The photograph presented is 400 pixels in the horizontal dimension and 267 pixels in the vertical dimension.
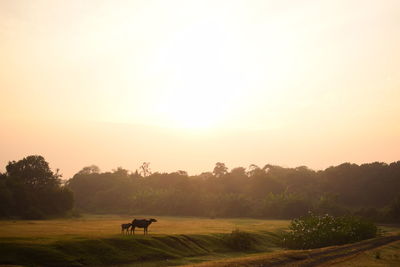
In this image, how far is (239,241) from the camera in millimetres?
45312

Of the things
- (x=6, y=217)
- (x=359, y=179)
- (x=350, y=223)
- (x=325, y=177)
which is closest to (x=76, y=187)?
(x=6, y=217)

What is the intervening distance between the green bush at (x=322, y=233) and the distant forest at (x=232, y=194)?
41.2 m

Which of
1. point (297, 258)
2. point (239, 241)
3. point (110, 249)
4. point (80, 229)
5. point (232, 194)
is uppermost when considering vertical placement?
point (232, 194)

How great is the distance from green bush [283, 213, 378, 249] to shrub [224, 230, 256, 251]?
6.83 metres

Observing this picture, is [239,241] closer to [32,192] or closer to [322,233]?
A: [322,233]

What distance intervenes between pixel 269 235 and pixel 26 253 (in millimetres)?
A: 33647

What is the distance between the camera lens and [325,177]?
134m

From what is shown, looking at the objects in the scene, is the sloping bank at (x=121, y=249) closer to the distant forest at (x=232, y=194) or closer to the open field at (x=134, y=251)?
the open field at (x=134, y=251)

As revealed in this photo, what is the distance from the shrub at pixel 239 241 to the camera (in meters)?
45.1

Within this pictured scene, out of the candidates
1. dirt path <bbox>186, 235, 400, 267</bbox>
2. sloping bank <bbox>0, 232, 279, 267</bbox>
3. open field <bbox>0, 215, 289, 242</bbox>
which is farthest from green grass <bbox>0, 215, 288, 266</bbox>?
dirt path <bbox>186, 235, 400, 267</bbox>

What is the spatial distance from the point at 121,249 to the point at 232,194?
76762 mm

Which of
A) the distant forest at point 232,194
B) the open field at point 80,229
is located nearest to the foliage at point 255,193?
the distant forest at point 232,194

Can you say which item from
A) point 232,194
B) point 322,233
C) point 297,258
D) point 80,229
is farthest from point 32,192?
point 297,258

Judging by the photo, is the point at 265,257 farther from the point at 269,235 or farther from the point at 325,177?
the point at 325,177
